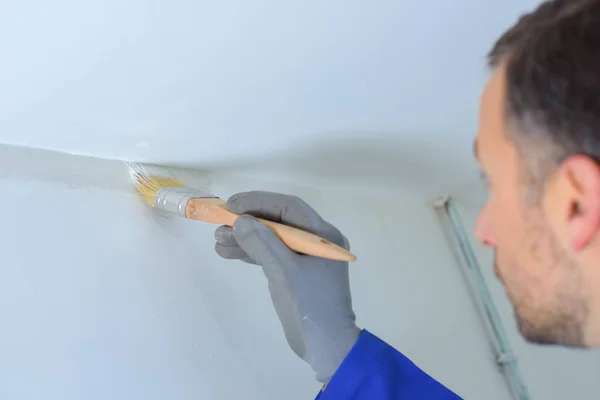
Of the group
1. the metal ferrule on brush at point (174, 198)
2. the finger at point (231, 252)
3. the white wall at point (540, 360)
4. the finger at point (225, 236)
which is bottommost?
the white wall at point (540, 360)

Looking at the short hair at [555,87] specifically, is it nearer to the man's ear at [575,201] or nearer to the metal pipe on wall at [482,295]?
the man's ear at [575,201]

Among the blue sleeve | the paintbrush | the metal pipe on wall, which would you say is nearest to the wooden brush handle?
the paintbrush

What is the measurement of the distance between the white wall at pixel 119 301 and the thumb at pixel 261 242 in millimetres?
117

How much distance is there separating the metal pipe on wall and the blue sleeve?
48 cm

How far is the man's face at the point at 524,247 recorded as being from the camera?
0.46 metres

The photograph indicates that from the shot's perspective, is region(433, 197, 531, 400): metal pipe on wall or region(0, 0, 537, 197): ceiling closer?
region(0, 0, 537, 197): ceiling

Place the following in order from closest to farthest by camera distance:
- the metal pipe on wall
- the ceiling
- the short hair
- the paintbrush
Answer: the short hair → the ceiling → the paintbrush → the metal pipe on wall

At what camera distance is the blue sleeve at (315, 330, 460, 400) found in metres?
0.65

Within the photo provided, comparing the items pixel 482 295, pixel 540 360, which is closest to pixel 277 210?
pixel 482 295

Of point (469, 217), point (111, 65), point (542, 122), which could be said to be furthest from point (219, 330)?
point (469, 217)

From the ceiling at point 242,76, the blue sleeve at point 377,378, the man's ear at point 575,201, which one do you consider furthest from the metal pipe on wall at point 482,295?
the man's ear at point 575,201

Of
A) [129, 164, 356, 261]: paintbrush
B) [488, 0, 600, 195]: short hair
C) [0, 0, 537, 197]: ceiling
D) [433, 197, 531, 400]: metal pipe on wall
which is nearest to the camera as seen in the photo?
[488, 0, 600, 195]: short hair

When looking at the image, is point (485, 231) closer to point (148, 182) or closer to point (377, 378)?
point (377, 378)

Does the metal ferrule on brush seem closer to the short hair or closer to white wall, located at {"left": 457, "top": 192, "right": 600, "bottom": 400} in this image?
the short hair
